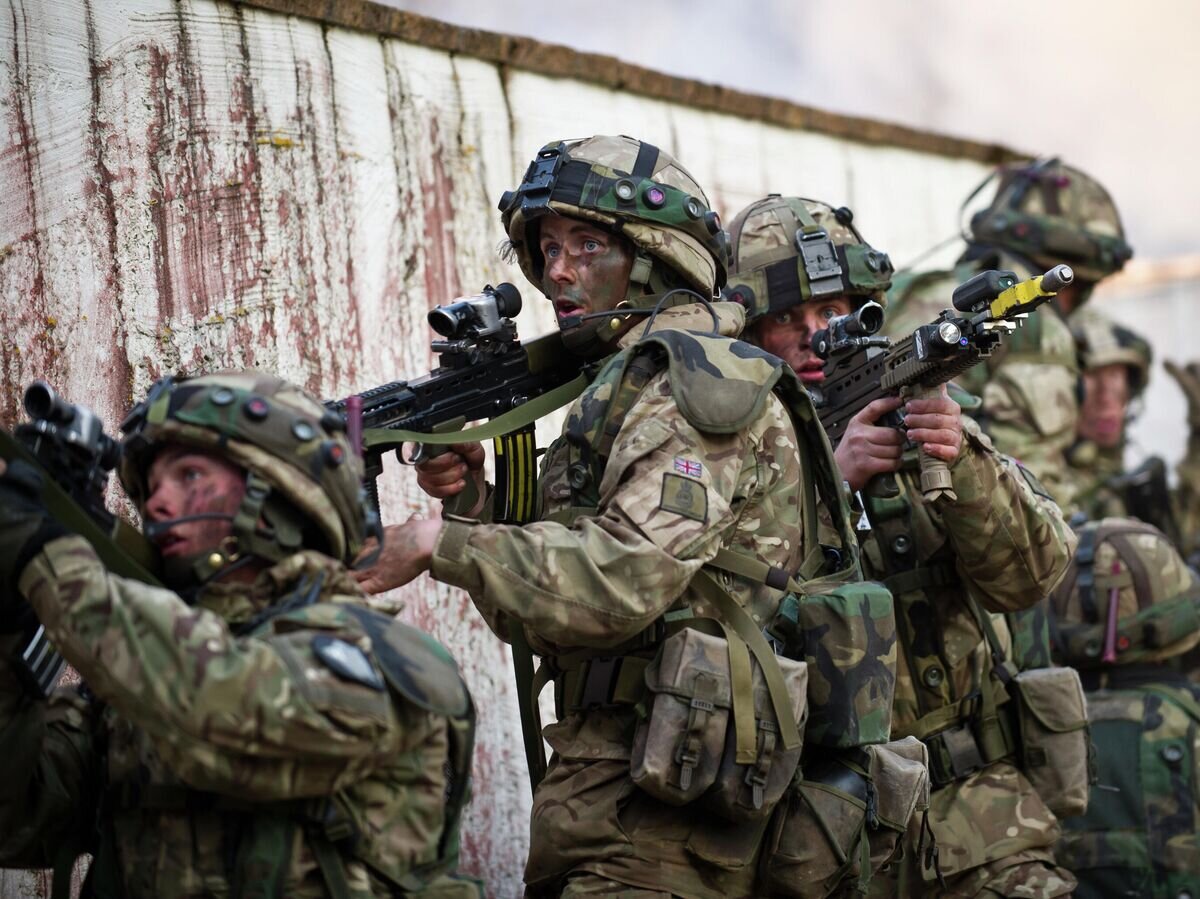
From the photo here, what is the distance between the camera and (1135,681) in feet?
22.7

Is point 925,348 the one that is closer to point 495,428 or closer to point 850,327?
point 850,327

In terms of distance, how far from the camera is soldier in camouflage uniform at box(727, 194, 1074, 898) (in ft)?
17.7

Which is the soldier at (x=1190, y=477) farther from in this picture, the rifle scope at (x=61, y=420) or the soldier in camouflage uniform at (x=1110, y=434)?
the rifle scope at (x=61, y=420)

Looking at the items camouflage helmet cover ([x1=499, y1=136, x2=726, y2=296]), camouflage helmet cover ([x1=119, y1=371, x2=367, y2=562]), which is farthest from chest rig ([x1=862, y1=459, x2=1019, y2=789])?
camouflage helmet cover ([x1=119, y1=371, x2=367, y2=562])

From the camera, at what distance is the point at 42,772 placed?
12.2 feet

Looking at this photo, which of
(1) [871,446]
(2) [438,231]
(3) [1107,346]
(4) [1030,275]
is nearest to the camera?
(1) [871,446]

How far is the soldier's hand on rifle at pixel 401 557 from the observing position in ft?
13.9

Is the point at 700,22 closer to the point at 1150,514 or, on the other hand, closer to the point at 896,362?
the point at 1150,514

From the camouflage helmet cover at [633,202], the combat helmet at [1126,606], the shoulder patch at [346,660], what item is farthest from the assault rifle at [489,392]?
the combat helmet at [1126,606]

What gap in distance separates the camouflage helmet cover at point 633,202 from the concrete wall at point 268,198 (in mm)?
1201

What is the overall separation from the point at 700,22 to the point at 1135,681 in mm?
8458

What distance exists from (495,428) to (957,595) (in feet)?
5.93

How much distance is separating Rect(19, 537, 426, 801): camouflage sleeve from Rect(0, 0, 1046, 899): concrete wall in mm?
2009

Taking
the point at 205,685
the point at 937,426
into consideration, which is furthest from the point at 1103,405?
the point at 205,685
